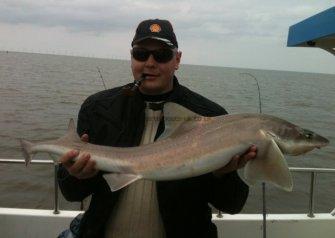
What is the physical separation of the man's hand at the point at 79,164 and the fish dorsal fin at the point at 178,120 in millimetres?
538

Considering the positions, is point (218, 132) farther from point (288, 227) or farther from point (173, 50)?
point (288, 227)

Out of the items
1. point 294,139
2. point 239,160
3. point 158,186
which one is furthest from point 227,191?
point 294,139

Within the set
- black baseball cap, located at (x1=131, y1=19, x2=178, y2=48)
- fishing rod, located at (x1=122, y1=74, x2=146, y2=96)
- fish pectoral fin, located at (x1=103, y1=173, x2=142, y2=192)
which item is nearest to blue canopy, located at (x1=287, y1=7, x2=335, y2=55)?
black baseball cap, located at (x1=131, y1=19, x2=178, y2=48)

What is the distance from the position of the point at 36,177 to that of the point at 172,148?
1148cm

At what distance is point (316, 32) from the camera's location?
166 inches

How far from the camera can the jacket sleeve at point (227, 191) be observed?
11.6 feet

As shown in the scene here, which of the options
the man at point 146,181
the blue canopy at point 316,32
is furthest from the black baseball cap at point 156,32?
the blue canopy at point 316,32

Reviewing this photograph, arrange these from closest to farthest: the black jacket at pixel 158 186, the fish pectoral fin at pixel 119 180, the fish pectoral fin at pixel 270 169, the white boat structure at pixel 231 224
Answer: the fish pectoral fin at pixel 270 169
the fish pectoral fin at pixel 119 180
the black jacket at pixel 158 186
the white boat structure at pixel 231 224

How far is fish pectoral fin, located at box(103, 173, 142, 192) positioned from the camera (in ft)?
10.7

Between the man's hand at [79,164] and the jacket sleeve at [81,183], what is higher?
the man's hand at [79,164]

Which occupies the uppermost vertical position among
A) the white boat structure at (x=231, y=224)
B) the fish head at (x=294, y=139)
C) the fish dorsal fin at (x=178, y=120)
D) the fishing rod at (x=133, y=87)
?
the fishing rod at (x=133, y=87)

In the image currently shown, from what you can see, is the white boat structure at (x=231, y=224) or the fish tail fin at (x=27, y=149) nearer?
the fish tail fin at (x=27, y=149)

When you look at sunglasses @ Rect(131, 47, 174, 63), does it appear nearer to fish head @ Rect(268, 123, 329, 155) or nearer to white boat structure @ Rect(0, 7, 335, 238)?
fish head @ Rect(268, 123, 329, 155)

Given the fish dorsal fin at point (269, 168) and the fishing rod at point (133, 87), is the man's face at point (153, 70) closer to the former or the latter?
the fishing rod at point (133, 87)
